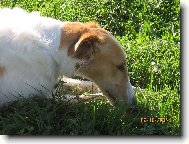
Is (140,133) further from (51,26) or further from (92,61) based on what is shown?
(51,26)

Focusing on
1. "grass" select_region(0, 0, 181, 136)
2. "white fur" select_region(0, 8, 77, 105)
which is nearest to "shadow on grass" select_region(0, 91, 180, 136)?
"grass" select_region(0, 0, 181, 136)

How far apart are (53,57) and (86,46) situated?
1.07 ft

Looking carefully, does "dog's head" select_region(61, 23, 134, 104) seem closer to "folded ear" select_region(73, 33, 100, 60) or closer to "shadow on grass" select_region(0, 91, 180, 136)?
"folded ear" select_region(73, 33, 100, 60)

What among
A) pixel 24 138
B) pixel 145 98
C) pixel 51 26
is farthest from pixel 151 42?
pixel 24 138

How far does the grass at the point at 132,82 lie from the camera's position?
4.88 m

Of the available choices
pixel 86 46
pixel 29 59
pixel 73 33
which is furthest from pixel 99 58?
pixel 29 59

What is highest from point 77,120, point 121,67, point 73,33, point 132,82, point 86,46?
point 73,33

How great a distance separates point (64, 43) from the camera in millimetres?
5090

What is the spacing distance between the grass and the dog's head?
0.49 feet

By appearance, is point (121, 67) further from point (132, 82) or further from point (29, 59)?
point (29, 59)

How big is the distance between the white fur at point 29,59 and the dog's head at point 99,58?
0.29ft

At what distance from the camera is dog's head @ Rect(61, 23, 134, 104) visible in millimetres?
5074

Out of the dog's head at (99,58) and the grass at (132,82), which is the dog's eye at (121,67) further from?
the grass at (132,82)

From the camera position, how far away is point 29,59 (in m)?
5.07
